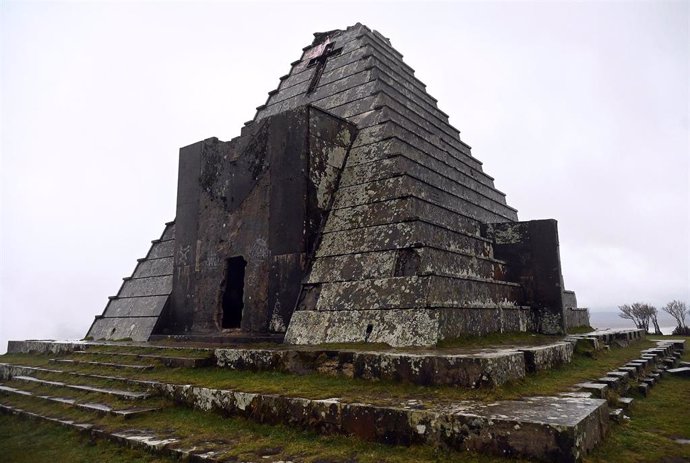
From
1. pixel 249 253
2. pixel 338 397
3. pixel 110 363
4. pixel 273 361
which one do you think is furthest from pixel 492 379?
pixel 110 363

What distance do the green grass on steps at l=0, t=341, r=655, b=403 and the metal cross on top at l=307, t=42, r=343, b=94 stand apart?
964 cm

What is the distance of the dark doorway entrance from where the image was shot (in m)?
10.3

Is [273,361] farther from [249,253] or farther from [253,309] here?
[249,253]

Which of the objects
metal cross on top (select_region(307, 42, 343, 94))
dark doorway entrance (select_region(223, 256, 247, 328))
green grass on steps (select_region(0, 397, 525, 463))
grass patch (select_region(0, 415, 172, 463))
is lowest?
grass patch (select_region(0, 415, 172, 463))

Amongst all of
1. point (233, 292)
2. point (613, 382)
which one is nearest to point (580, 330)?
point (613, 382)

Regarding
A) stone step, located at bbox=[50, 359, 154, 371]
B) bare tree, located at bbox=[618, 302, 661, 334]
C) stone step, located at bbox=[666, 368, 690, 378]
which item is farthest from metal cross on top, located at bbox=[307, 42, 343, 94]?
bare tree, located at bbox=[618, 302, 661, 334]

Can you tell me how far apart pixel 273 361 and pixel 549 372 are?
3.60 metres

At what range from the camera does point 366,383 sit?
550 cm

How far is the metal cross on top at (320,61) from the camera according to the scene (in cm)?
1435

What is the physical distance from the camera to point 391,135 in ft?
33.2

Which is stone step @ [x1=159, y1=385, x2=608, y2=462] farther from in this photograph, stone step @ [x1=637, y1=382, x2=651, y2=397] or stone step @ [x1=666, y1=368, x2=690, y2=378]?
stone step @ [x1=666, y1=368, x2=690, y2=378]

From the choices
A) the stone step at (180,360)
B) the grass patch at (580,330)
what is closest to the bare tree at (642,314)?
the grass patch at (580,330)

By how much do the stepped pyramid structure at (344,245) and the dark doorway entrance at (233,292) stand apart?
0.09ft

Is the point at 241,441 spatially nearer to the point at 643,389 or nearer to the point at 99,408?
the point at 99,408
